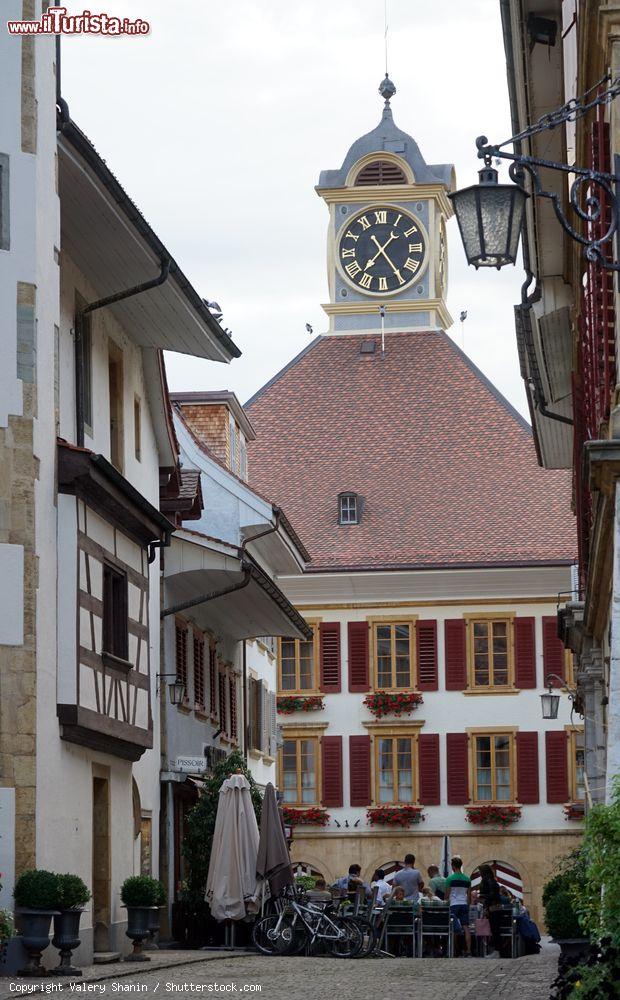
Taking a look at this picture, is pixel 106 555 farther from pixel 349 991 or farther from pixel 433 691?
pixel 433 691

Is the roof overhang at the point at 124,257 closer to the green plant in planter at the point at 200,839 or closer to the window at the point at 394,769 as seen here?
the green plant in planter at the point at 200,839

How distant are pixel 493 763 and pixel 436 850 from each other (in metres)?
2.54

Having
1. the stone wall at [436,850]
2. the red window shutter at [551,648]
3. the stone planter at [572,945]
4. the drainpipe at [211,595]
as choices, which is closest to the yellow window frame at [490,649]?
the red window shutter at [551,648]

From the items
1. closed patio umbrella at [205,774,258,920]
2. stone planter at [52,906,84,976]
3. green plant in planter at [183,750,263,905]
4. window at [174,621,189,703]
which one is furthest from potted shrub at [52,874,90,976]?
window at [174,621,189,703]

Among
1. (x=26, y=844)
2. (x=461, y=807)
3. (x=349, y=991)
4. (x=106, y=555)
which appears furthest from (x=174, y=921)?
(x=461, y=807)

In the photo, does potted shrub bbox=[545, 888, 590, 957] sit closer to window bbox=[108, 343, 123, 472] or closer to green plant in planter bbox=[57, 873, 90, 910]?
green plant in planter bbox=[57, 873, 90, 910]

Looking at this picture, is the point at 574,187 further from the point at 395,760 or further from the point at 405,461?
the point at 405,461

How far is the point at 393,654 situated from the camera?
49.0m

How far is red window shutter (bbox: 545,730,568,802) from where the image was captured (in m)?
46.9

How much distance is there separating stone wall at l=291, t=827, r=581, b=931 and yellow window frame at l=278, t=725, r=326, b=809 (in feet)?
2.23

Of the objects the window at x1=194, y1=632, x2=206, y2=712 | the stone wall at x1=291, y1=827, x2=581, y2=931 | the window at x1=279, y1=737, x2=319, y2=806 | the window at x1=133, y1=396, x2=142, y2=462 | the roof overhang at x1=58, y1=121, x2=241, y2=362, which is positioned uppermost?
the roof overhang at x1=58, y1=121, x2=241, y2=362

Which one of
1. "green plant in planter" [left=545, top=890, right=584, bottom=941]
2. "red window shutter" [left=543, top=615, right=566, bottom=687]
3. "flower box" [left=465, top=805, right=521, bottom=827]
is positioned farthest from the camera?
"red window shutter" [left=543, top=615, right=566, bottom=687]

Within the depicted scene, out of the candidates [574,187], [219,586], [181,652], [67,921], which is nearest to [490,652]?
[219,586]

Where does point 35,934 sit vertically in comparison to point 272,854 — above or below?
below
